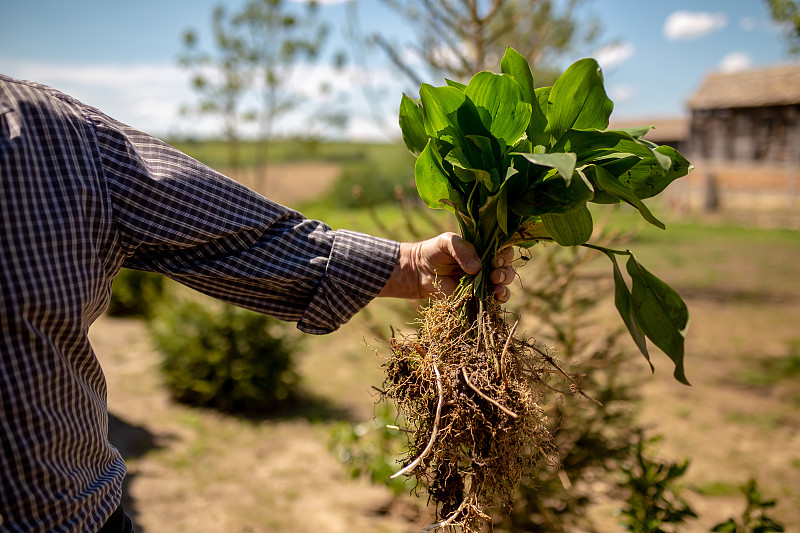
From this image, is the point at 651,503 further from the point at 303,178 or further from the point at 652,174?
the point at 303,178

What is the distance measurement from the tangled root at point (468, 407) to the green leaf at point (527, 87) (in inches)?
16.1

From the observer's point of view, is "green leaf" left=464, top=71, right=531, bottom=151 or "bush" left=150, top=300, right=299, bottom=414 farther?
"bush" left=150, top=300, right=299, bottom=414

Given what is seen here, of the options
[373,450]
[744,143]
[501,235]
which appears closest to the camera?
[501,235]

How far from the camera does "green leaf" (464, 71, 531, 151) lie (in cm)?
130

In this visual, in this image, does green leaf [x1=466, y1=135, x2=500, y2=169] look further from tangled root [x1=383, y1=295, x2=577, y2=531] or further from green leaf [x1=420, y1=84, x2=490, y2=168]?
tangled root [x1=383, y1=295, x2=577, y2=531]

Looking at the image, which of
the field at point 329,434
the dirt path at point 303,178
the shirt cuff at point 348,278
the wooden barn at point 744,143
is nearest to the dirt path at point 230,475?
the field at point 329,434

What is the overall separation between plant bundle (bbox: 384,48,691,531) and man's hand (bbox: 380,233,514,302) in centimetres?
4

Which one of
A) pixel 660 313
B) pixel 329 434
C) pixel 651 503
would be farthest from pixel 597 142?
pixel 329 434

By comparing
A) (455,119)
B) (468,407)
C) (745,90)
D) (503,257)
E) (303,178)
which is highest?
(745,90)

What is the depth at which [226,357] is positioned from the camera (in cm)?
487

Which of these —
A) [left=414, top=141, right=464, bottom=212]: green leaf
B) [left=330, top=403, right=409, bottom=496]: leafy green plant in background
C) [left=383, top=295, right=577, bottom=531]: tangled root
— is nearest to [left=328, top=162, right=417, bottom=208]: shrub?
[left=330, top=403, right=409, bottom=496]: leafy green plant in background

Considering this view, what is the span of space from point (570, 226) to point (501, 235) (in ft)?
0.58

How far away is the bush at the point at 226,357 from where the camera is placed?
4.85m

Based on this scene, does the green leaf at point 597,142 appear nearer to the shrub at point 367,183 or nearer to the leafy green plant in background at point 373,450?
the leafy green plant in background at point 373,450
